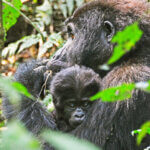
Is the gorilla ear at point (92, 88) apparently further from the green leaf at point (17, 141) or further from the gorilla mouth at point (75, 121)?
the green leaf at point (17, 141)

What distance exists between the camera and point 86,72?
12.8 ft

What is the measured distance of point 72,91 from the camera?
3.84 m

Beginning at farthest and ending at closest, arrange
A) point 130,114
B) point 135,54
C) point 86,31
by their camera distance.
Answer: point 86,31
point 135,54
point 130,114

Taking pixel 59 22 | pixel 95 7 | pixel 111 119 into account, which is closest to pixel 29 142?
pixel 111 119

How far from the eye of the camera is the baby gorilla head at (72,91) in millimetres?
3793

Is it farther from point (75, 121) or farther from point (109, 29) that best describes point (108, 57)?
point (75, 121)

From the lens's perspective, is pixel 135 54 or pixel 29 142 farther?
pixel 135 54

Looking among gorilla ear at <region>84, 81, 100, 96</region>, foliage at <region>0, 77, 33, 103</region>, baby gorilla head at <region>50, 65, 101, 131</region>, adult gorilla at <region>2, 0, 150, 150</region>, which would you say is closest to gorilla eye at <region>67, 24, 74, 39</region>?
adult gorilla at <region>2, 0, 150, 150</region>

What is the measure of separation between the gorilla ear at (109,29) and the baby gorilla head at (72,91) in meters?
0.56

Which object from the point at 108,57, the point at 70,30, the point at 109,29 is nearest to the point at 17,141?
the point at 108,57

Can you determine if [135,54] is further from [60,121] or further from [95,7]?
[60,121]

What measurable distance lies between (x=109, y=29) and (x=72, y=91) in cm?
99

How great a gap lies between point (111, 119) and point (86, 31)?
58.3 inches

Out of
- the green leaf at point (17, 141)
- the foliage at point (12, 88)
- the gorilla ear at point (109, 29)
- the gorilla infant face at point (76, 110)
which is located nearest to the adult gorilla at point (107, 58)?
the gorilla ear at point (109, 29)
